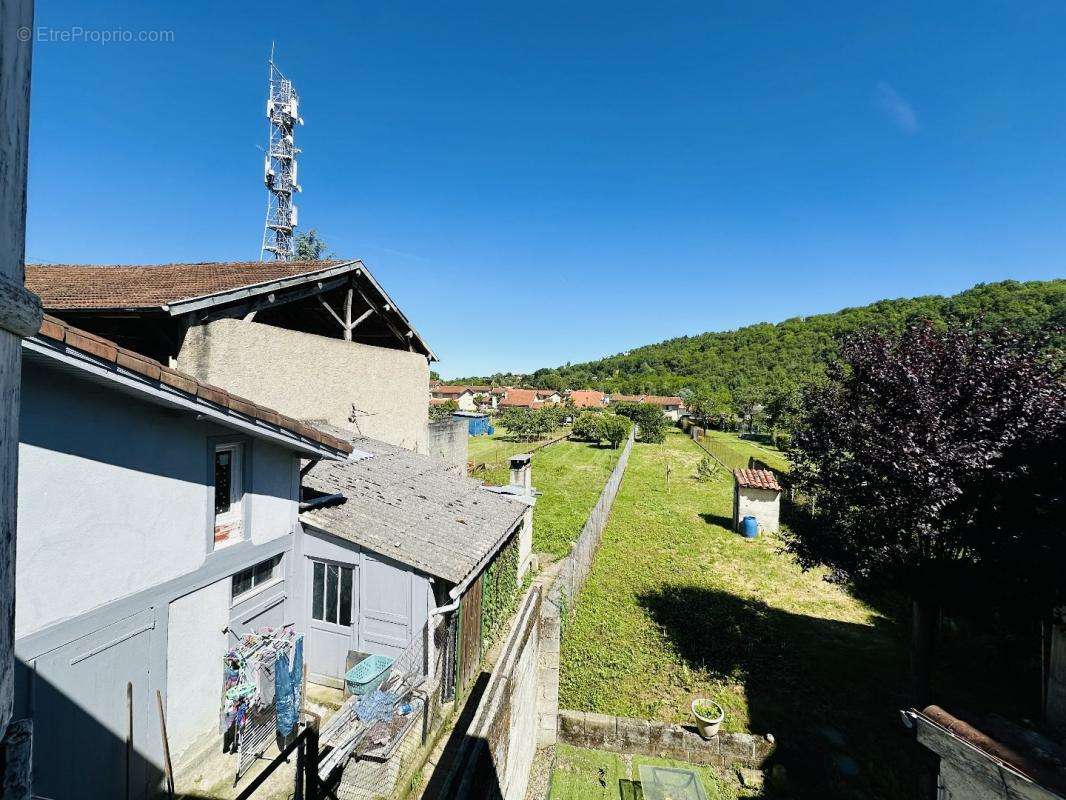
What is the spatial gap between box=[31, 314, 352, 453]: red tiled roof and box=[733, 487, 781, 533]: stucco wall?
53.8 ft

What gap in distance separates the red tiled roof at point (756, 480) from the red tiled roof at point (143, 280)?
16168 millimetres

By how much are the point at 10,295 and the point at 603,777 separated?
848cm

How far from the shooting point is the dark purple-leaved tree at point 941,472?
18.3ft

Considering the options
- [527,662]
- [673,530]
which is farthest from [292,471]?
[673,530]

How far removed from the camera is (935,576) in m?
6.56

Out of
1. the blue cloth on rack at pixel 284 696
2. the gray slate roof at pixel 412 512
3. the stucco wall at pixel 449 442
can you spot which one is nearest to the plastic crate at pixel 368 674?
the blue cloth on rack at pixel 284 696

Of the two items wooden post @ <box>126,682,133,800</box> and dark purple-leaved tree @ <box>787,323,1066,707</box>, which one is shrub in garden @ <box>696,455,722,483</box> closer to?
dark purple-leaved tree @ <box>787,323,1066,707</box>

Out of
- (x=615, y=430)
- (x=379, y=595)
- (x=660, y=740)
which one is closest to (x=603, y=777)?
(x=660, y=740)

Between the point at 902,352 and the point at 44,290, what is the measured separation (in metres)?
14.8

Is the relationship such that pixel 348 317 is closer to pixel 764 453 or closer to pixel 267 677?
pixel 267 677

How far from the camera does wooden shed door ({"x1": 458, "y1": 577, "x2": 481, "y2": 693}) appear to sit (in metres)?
Answer: 7.34

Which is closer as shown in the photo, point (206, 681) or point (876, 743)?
point (206, 681)

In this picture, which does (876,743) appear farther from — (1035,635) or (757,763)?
(1035,635)

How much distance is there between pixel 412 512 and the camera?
8.30 meters
